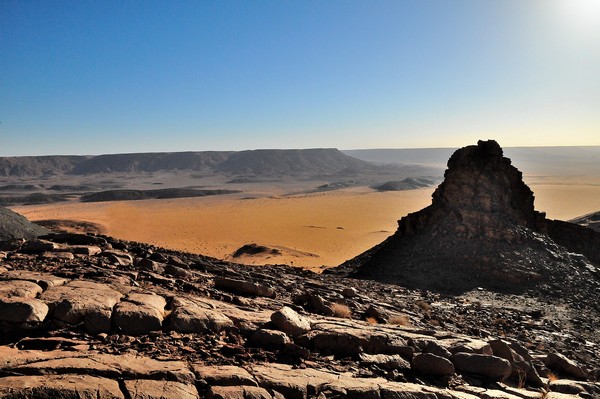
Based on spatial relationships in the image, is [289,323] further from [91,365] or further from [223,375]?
[91,365]

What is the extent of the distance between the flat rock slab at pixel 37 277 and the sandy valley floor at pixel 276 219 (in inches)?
731

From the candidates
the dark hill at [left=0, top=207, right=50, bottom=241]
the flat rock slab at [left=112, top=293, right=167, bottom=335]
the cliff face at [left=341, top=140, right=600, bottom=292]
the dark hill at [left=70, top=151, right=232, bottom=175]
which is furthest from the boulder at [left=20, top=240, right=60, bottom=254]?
the dark hill at [left=70, top=151, right=232, bottom=175]

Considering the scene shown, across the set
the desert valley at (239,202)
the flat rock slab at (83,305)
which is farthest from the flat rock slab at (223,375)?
the desert valley at (239,202)

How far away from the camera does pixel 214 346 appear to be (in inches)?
222

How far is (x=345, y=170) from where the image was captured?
138875 millimetres

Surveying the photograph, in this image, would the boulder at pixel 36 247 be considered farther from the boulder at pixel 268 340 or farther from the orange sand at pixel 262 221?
the orange sand at pixel 262 221

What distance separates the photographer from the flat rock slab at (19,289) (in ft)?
18.3

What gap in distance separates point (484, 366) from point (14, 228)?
70.7 feet

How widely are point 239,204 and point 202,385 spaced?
63248 mm

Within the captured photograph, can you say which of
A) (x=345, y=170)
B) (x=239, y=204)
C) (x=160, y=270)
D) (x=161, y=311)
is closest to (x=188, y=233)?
(x=239, y=204)

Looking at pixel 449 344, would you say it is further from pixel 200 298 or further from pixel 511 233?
pixel 511 233

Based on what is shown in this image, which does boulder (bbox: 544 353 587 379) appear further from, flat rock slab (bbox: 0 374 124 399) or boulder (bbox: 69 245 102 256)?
boulder (bbox: 69 245 102 256)

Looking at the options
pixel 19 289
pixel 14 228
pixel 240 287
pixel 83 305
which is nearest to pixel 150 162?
pixel 14 228

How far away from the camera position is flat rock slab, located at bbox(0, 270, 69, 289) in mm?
6332
